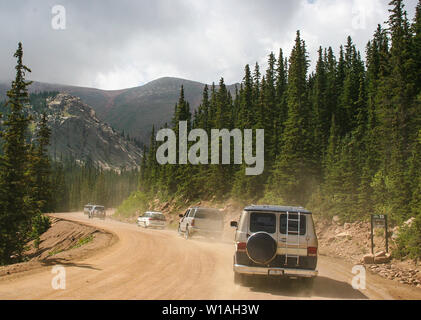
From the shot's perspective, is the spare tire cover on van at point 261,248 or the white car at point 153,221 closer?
the spare tire cover on van at point 261,248

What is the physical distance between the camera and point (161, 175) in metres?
76.4

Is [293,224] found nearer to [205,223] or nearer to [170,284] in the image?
[170,284]

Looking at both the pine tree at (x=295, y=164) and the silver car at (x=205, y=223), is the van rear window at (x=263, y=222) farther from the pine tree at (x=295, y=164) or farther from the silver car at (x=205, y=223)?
the pine tree at (x=295, y=164)

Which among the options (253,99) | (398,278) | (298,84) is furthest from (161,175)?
(398,278)

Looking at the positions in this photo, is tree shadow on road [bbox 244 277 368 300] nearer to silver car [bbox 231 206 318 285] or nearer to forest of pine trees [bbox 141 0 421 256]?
silver car [bbox 231 206 318 285]

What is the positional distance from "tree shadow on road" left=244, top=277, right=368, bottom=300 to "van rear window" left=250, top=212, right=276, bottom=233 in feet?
5.46

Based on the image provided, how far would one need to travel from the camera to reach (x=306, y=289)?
10.4 meters

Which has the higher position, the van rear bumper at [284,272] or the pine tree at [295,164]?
the pine tree at [295,164]

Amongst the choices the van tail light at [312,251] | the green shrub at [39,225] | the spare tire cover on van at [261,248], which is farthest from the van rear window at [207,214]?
the green shrub at [39,225]

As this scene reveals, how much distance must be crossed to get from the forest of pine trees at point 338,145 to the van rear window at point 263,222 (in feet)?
29.6

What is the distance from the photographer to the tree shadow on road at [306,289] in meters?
9.81

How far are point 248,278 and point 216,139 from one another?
50.7 meters

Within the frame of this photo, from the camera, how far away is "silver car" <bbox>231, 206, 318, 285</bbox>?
9.89 m
